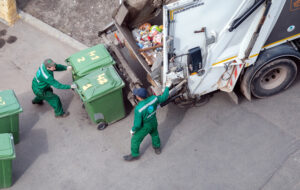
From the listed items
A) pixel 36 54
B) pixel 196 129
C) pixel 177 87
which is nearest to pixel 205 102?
pixel 196 129

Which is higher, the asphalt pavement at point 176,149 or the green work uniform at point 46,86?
the green work uniform at point 46,86

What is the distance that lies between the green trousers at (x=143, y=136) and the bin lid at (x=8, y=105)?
1841mm

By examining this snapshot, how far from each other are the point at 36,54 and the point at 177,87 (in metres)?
3.72

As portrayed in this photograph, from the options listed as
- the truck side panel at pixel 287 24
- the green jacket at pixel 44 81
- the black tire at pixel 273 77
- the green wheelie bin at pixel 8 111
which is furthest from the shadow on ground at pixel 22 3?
the truck side panel at pixel 287 24

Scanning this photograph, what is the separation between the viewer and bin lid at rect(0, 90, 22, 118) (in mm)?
5668

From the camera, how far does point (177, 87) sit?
5793 millimetres

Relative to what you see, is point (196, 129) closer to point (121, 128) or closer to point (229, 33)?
point (121, 128)

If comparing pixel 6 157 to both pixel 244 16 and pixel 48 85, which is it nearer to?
pixel 48 85

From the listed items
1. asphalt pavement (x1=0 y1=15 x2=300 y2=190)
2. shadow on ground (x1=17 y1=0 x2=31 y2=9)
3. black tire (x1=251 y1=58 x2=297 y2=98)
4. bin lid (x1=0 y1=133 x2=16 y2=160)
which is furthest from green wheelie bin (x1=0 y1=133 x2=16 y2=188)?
shadow on ground (x1=17 y1=0 x2=31 y2=9)

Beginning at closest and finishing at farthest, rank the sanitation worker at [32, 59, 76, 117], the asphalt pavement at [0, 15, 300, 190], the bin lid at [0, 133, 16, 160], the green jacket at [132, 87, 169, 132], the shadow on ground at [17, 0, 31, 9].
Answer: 1. the bin lid at [0, 133, 16, 160]
2. the green jacket at [132, 87, 169, 132]
3. the asphalt pavement at [0, 15, 300, 190]
4. the sanitation worker at [32, 59, 76, 117]
5. the shadow on ground at [17, 0, 31, 9]

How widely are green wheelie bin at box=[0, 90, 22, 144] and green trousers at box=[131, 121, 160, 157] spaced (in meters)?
1.84

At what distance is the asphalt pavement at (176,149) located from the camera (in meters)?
5.64

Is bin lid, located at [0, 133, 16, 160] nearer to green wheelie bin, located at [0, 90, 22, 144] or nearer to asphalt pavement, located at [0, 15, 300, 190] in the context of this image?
green wheelie bin, located at [0, 90, 22, 144]

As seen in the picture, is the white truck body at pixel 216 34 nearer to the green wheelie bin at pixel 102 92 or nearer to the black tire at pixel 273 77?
the black tire at pixel 273 77
